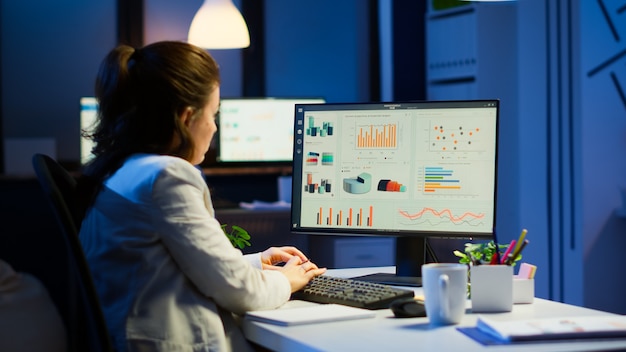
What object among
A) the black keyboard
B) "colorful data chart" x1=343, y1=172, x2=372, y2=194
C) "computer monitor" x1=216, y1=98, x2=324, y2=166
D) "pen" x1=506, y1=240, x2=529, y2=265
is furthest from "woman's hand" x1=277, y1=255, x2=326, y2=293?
"computer monitor" x1=216, y1=98, x2=324, y2=166

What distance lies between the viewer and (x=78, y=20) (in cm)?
562

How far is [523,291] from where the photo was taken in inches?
81.3

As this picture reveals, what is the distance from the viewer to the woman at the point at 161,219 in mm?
1800

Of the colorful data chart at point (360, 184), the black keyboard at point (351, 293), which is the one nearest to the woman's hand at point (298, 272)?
the black keyboard at point (351, 293)

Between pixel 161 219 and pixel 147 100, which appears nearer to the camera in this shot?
pixel 161 219

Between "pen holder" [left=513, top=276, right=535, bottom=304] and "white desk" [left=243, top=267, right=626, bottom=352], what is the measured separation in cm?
4

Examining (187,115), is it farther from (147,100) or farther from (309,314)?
(309,314)

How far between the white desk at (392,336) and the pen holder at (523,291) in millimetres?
40

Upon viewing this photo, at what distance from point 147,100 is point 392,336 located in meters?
0.66

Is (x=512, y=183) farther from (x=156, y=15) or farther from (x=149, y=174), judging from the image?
(x=149, y=174)

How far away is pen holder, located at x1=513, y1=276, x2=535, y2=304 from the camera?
2062mm

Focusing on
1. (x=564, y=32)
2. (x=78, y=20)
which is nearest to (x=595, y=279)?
(x=564, y=32)

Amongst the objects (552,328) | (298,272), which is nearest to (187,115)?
(298,272)

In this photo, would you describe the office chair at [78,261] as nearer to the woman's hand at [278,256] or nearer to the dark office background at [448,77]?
the woman's hand at [278,256]
